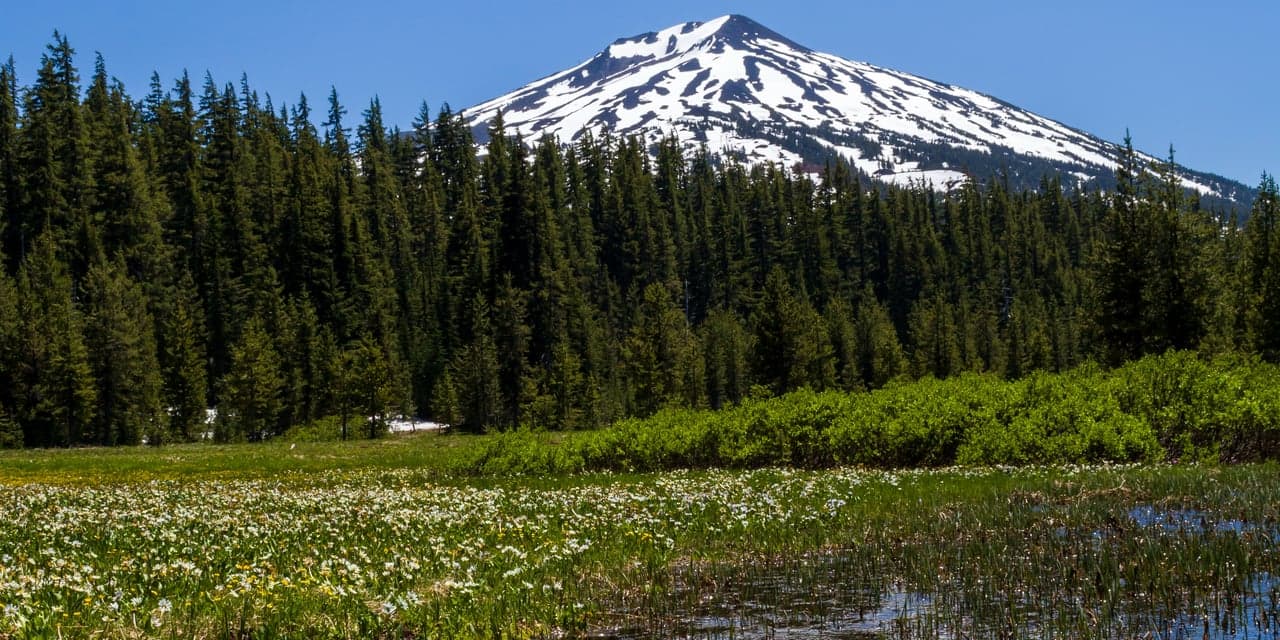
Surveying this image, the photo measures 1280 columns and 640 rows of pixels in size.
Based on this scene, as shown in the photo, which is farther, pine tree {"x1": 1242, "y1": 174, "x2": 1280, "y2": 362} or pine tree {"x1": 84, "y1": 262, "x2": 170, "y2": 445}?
pine tree {"x1": 84, "y1": 262, "x2": 170, "y2": 445}

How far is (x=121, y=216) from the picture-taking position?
94562 mm

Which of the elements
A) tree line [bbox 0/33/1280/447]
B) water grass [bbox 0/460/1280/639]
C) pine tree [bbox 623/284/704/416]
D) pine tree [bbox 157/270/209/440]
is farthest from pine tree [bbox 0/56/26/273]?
water grass [bbox 0/460/1280/639]

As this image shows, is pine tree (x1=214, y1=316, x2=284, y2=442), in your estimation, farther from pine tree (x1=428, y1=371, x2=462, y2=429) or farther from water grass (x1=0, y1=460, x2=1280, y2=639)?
water grass (x1=0, y1=460, x2=1280, y2=639)

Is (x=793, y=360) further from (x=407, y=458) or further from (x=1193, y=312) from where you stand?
(x=407, y=458)

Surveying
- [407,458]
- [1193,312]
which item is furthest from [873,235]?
[407,458]

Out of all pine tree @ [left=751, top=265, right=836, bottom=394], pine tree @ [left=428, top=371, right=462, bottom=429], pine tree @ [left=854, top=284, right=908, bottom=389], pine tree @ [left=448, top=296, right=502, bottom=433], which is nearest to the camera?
pine tree @ [left=751, top=265, right=836, bottom=394]

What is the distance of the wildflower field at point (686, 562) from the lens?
8.84 m

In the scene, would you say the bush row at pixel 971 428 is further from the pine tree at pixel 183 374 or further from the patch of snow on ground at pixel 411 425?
the patch of snow on ground at pixel 411 425

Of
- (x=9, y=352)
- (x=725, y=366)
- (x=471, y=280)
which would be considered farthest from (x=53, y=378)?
(x=725, y=366)

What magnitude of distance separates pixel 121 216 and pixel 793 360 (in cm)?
6812

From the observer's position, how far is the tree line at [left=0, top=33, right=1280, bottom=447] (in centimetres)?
7069

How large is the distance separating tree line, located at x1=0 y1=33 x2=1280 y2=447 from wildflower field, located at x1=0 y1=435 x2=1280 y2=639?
36.0 metres

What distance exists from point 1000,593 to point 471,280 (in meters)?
91.1

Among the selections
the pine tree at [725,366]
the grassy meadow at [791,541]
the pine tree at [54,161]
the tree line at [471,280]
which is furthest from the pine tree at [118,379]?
the pine tree at [725,366]
